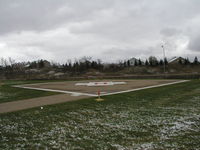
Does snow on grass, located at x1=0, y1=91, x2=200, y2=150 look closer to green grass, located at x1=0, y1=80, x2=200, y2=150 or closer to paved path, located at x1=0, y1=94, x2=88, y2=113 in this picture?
green grass, located at x1=0, y1=80, x2=200, y2=150

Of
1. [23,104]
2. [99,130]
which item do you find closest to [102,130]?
[99,130]

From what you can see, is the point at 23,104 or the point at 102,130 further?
the point at 23,104

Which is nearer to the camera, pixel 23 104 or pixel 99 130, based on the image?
pixel 99 130

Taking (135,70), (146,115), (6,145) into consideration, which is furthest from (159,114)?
(135,70)

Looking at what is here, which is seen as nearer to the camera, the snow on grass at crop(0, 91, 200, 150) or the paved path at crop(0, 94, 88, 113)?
the snow on grass at crop(0, 91, 200, 150)

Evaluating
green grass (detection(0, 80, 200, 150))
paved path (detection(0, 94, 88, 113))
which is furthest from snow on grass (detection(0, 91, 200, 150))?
paved path (detection(0, 94, 88, 113))

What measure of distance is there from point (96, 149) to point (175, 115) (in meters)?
4.92

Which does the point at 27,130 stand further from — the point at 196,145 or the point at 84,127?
the point at 196,145

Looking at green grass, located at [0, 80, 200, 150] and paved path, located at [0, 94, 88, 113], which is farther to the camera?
paved path, located at [0, 94, 88, 113]

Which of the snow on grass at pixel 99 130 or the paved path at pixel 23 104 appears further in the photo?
the paved path at pixel 23 104

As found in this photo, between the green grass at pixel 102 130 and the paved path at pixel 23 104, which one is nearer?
the green grass at pixel 102 130

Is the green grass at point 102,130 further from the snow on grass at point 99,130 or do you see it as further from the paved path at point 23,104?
the paved path at point 23,104

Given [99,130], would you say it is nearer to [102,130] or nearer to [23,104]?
[102,130]

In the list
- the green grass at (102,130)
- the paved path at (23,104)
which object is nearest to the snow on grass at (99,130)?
the green grass at (102,130)
